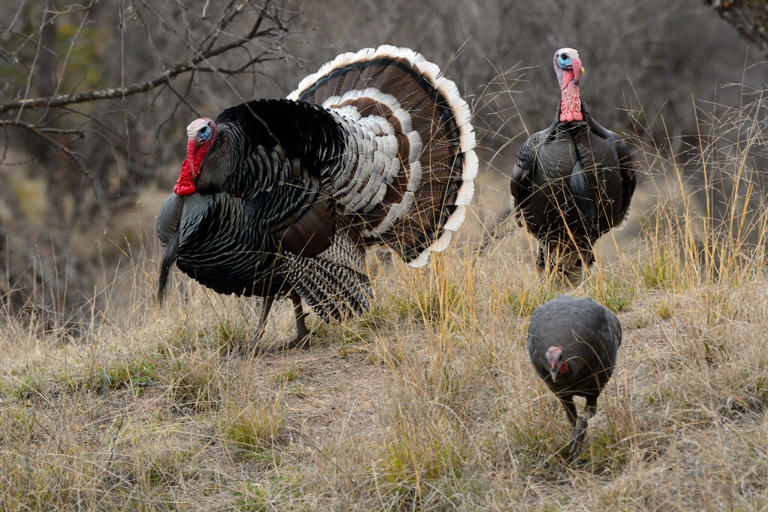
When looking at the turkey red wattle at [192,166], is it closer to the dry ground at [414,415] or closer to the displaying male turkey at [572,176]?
the dry ground at [414,415]

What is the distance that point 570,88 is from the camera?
4.77m

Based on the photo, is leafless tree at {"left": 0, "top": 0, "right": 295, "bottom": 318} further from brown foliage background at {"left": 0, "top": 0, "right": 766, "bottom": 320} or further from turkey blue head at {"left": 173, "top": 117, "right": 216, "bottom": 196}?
turkey blue head at {"left": 173, "top": 117, "right": 216, "bottom": 196}

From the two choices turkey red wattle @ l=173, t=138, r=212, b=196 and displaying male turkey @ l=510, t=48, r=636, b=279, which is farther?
displaying male turkey @ l=510, t=48, r=636, b=279

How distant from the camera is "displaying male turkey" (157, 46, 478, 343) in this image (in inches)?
170

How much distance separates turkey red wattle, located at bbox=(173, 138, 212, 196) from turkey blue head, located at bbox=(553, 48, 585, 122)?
6.25ft

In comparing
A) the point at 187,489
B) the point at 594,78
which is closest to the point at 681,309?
the point at 187,489

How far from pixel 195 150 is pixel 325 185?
0.78 meters

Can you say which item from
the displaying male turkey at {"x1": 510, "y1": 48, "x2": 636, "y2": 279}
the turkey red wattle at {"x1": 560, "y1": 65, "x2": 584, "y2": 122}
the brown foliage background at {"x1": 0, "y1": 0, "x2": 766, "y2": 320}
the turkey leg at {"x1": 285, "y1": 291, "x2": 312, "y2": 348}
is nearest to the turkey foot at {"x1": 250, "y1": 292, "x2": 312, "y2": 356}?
the turkey leg at {"x1": 285, "y1": 291, "x2": 312, "y2": 348}

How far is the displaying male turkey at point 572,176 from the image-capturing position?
476 cm

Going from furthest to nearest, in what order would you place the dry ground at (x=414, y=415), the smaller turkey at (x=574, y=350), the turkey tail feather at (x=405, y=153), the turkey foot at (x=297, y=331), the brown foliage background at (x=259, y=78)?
the brown foliage background at (x=259, y=78) < the turkey tail feather at (x=405, y=153) < the turkey foot at (x=297, y=331) < the dry ground at (x=414, y=415) < the smaller turkey at (x=574, y=350)

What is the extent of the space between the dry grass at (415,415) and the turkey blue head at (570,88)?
846mm

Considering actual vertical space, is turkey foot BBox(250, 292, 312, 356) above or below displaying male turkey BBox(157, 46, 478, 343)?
below

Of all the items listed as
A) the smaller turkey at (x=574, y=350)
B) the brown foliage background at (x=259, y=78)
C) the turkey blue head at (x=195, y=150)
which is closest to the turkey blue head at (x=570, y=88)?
the turkey blue head at (x=195, y=150)

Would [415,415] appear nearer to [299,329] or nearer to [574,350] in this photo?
[574,350]
